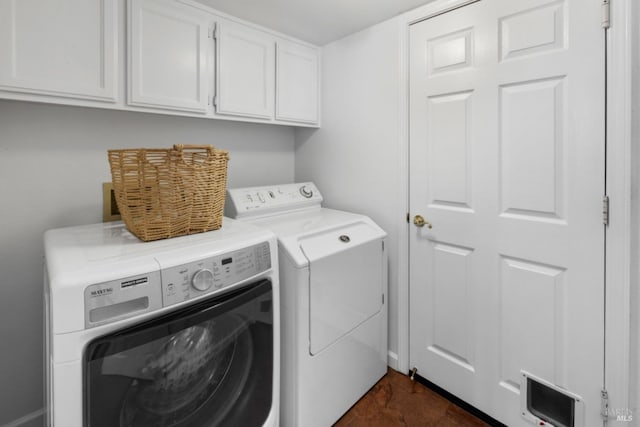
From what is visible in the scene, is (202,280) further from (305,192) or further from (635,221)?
(635,221)

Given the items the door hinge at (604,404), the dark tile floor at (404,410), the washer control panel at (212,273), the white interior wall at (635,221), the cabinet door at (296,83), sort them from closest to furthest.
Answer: the washer control panel at (212,273)
the white interior wall at (635,221)
the door hinge at (604,404)
the dark tile floor at (404,410)
the cabinet door at (296,83)

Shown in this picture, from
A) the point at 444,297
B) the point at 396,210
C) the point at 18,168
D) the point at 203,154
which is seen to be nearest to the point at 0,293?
the point at 18,168

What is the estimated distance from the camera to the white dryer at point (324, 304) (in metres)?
1.44

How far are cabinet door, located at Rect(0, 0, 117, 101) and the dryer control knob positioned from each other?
3.12 feet

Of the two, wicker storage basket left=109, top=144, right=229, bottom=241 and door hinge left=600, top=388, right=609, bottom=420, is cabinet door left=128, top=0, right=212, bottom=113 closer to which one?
wicker storage basket left=109, top=144, right=229, bottom=241

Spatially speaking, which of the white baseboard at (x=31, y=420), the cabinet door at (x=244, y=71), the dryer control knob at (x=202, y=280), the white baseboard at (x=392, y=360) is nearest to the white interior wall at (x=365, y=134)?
the white baseboard at (x=392, y=360)

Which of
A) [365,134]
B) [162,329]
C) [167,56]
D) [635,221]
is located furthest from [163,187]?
[635,221]

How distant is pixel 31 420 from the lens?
151 cm

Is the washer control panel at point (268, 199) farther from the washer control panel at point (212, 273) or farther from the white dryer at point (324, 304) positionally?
the washer control panel at point (212, 273)

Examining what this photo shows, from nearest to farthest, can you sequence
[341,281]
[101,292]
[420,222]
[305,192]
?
[101,292], [341,281], [420,222], [305,192]

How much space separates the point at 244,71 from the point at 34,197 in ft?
4.06

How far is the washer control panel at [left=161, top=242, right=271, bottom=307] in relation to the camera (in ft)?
3.24

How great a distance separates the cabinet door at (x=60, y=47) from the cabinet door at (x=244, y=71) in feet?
1.73

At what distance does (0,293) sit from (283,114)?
1.72 m
